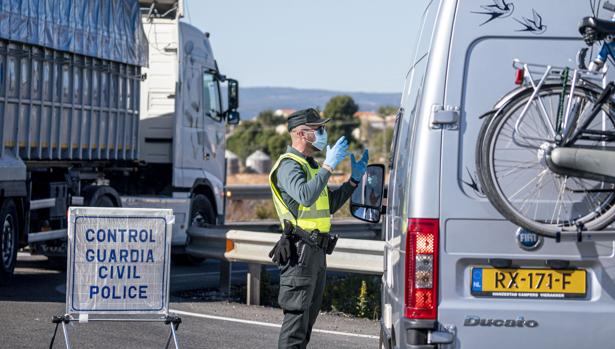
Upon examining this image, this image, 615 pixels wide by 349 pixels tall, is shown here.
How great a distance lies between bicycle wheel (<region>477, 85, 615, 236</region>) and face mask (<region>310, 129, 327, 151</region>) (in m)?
2.21

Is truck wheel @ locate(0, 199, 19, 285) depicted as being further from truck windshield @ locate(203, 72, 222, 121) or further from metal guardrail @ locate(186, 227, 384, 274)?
truck windshield @ locate(203, 72, 222, 121)

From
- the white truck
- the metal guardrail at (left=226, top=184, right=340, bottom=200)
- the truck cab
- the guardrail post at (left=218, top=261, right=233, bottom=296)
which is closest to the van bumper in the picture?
the guardrail post at (left=218, top=261, right=233, bottom=296)

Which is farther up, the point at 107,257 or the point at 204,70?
the point at 204,70

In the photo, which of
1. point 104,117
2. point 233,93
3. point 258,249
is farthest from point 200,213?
point 258,249

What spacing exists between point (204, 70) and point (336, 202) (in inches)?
462

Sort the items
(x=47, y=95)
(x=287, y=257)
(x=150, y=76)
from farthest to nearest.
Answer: (x=150, y=76)
(x=47, y=95)
(x=287, y=257)

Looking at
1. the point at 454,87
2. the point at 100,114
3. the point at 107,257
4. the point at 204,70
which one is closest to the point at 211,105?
the point at 204,70

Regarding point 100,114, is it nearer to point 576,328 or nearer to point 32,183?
point 32,183

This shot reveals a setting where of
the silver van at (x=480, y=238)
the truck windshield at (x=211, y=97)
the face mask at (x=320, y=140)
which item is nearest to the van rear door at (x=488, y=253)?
the silver van at (x=480, y=238)

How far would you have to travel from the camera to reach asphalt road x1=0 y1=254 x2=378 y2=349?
1045 cm

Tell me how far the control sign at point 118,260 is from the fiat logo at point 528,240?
3.22 metres

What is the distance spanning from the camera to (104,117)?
57.6 ft

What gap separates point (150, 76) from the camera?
19281 millimetres

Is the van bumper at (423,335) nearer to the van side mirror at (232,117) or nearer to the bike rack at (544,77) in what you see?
the bike rack at (544,77)
